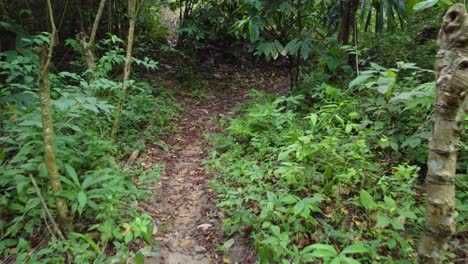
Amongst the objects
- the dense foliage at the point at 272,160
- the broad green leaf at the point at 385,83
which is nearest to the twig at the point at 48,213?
the dense foliage at the point at 272,160

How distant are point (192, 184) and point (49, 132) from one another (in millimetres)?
1542

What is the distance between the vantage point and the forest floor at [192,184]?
2.55m

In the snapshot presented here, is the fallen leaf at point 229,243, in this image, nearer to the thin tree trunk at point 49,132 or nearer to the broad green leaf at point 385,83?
the thin tree trunk at point 49,132

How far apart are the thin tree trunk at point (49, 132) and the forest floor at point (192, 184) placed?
685 mm

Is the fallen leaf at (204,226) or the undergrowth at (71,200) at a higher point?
the undergrowth at (71,200)

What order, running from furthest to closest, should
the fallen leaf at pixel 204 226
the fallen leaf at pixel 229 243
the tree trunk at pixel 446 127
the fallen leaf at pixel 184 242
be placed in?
the fallen leaf at pixel 204 226 → the fallen leaf at pixel 184 242 → the fallen leaf at pixel 229 243 → the tree trunk at pixel 446 127

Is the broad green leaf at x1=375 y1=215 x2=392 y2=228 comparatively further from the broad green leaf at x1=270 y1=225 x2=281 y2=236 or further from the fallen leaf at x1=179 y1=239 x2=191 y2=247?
the fallen leaf at x1=179 y1=239 x2=191 y2=247

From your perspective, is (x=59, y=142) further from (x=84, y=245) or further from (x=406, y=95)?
(x=406, y=95)

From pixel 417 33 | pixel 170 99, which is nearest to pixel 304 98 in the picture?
pixel 417 33

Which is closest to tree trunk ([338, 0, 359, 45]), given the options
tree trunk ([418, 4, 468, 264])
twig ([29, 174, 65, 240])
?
tree trunk ([418, 4, 468, 264])

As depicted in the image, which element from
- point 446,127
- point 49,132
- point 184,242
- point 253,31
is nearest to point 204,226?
point 184,242

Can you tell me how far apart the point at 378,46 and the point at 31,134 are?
169 inches

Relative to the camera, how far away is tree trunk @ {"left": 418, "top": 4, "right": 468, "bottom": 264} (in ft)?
4.30

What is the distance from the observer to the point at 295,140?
3.27 meters
